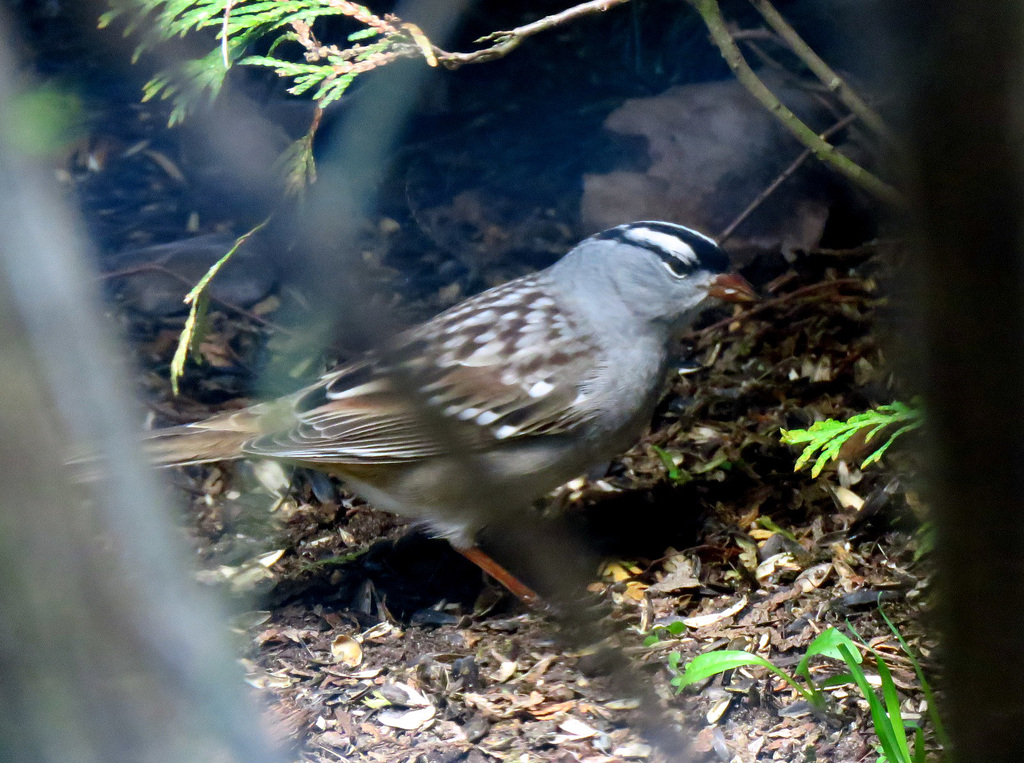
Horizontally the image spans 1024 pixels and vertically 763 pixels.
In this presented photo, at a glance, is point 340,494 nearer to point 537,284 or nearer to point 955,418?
point 537,284

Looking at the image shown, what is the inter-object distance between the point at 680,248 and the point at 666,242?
0.06 metres

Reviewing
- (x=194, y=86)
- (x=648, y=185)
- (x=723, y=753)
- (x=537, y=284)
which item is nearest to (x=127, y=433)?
(x=194, y=86)

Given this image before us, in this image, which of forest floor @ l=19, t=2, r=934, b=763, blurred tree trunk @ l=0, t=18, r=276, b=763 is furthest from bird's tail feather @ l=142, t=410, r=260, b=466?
blurred tree trunk @ l=0, t=18, r=276, b=763

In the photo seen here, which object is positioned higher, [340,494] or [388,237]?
[388,237]

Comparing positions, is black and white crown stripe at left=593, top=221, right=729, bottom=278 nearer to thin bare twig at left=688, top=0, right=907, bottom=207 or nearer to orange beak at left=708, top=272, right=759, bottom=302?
orange beak at left=708, top=272, right=759, bottom=302

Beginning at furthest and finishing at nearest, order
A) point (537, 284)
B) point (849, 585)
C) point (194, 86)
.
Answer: point (537, 284) → point (849, 585) → point (194, 86)

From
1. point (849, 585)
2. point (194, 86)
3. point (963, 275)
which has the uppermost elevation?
point (194, 86)

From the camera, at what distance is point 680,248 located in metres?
3.86

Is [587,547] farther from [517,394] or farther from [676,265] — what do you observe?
[676,265]

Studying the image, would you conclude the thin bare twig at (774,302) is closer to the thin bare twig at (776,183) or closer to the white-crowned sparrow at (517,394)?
the thin bare twig at (776,183)

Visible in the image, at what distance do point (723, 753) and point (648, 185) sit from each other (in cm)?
330

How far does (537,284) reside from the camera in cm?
411

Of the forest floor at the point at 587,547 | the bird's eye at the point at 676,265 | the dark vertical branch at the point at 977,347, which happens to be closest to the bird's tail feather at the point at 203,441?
the forest floor at the point at 587,547

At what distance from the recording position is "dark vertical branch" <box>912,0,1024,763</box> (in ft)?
2.15
